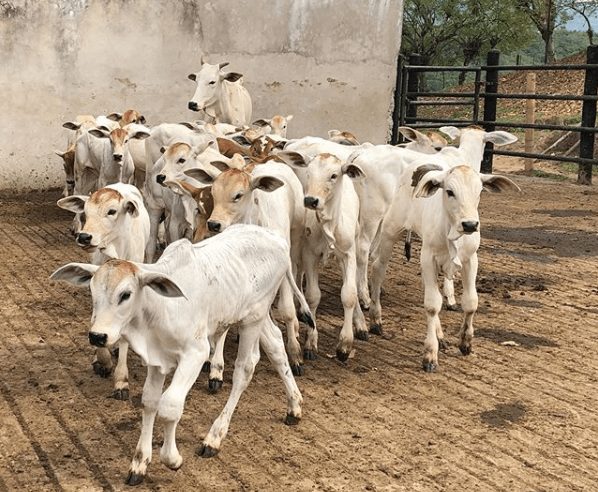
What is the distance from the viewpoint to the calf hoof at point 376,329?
7.49 m

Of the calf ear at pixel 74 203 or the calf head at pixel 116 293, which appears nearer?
the calf head at pixel 116 293

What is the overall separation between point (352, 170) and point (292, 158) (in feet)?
1.90

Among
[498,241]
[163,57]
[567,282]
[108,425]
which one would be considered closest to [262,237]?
[108,425]

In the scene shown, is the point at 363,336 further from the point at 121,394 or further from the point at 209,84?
the point at 209,84

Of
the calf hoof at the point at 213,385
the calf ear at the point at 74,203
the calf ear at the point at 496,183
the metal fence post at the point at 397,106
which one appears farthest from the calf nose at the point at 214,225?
the metal fence post at the point at 397,106

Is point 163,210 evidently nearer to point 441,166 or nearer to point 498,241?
point 441,166

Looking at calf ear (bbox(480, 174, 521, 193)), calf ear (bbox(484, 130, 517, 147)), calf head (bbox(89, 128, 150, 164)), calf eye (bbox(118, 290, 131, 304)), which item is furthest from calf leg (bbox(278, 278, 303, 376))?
calf head (bbox(89, 128, 150, 164))

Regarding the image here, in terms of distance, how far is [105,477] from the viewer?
4746 millimetres

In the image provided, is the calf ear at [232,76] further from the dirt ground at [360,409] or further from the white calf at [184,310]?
the white calf at [184,310]

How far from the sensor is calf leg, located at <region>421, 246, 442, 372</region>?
659 cm

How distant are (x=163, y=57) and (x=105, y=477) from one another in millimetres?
10530

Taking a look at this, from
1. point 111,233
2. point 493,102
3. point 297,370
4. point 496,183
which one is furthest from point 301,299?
point 493,102

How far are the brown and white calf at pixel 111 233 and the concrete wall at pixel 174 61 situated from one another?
303 inches

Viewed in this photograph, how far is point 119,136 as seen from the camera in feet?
31.2
